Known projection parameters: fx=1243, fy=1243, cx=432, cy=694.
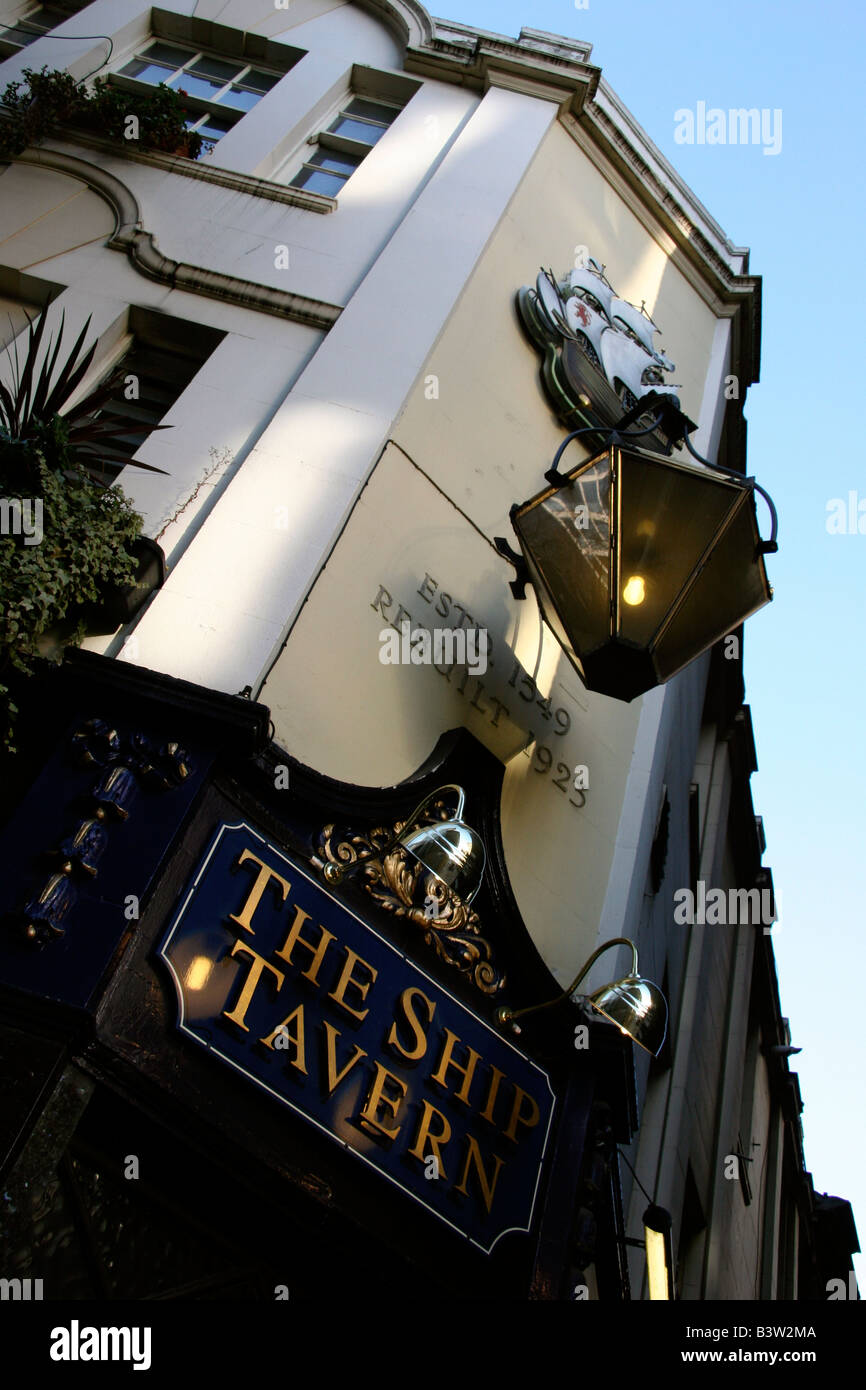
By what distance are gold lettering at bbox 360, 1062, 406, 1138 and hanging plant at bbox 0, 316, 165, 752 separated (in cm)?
220

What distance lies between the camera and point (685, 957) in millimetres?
12828

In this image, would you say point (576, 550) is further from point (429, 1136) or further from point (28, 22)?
point (28, 22)

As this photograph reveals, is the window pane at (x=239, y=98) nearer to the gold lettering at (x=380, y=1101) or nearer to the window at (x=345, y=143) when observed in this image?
the window at (x=345, y=143)

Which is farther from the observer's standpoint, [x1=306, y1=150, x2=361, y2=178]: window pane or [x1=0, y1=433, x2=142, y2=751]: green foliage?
[x1=306, y1=150, x2=361, y2=178]: window pane

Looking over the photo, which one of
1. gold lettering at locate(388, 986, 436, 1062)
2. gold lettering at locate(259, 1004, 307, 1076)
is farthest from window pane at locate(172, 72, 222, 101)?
gold lettering at locate(259, 1004, 307, 1076)

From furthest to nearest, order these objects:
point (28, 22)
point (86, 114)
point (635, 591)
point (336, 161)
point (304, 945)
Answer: point (28, 22) → point (336, 161) → point (86, 114) → point (635, 591) → point (304, 945)

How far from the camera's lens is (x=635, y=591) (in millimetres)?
7020

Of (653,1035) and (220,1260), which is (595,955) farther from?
(220,1260)

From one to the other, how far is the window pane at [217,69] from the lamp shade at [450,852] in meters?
8.73

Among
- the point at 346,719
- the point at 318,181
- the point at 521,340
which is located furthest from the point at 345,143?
the point at 346,719

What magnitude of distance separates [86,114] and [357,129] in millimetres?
2497

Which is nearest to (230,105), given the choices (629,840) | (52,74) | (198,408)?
(52,74)

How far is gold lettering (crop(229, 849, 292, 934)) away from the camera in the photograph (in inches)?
210

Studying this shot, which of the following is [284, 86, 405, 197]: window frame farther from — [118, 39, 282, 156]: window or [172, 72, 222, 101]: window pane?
[172, 72, 222, 101]: window pane
